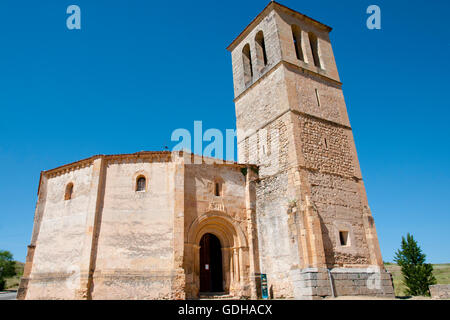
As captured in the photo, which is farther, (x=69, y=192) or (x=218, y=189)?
(x=69, y=192)

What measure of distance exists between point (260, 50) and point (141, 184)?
40.5 ft

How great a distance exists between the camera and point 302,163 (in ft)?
51.9

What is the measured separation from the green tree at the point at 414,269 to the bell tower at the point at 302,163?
46.8ft

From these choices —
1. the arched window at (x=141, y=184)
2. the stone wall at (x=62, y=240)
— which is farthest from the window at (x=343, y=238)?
the stone wall at (x=62, y=240)

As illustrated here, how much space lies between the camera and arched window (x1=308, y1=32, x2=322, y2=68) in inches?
826

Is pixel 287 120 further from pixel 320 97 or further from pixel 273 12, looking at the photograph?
pixel 273 12

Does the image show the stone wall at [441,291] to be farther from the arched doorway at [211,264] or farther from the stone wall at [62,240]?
the stone wall at [62,240]

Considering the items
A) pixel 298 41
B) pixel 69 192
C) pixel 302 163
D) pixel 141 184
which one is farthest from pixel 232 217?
pixel 298 41

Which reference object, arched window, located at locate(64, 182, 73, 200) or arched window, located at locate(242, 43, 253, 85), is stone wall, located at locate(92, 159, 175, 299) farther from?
arched window, located at locate(242, 43, 253, 85)

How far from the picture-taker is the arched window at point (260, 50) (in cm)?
2105

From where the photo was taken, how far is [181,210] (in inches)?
600

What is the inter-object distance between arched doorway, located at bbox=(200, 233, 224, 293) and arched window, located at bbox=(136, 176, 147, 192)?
4.21 meters

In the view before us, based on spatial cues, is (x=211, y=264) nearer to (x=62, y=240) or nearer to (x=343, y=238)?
(x=343, y=238)
